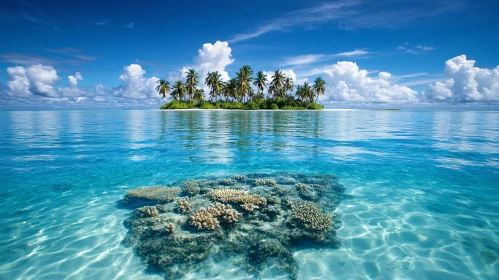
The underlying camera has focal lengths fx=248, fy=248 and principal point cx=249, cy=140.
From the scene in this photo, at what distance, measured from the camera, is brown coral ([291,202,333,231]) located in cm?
650

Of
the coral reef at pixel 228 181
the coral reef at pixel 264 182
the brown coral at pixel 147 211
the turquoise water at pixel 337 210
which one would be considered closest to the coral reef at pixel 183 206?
the brown coral at pixel 147 211

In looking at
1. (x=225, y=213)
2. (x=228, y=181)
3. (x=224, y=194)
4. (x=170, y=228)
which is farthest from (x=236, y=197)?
(x=170, y=228)

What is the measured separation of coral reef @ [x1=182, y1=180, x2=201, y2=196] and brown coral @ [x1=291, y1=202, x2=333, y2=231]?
12.0 ft

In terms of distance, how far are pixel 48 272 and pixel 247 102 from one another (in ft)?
325

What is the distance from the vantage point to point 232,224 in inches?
267

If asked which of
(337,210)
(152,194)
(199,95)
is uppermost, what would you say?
(199,95)

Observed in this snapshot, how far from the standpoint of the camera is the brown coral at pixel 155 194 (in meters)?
8.45

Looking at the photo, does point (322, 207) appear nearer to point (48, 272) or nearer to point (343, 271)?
point (343, 271)

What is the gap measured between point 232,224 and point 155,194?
3.39m

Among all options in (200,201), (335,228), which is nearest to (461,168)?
(335,228)

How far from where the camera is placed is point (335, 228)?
21.6 feet

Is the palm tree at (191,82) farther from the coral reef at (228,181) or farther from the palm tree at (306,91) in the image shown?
the coral reef at (228,181)

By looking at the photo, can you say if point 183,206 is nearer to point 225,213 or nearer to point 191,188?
point 225,213

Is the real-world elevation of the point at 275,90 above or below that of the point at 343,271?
above
